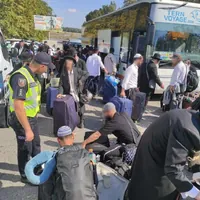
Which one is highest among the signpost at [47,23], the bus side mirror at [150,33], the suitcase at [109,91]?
the signpost at [47,23]

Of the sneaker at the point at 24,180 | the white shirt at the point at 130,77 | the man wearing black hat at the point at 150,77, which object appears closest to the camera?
the sneaker at the point at 24,180

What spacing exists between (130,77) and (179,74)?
132 cm

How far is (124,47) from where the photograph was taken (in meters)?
10.3

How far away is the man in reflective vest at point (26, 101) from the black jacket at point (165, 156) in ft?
4.77

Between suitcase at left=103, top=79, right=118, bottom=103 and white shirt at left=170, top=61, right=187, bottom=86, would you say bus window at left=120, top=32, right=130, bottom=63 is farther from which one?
white shirt at left=170, top=61, right=187, bottom=86

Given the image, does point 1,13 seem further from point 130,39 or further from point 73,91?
point 73,91

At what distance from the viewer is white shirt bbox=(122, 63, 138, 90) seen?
229 inches

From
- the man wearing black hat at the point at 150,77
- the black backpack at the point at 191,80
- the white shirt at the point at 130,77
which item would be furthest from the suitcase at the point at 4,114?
the black backpack at the point at 191,80

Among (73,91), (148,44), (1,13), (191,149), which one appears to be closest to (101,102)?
(148,44)

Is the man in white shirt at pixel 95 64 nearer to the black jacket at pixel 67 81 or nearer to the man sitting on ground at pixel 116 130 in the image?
the black jacket at pixel 67 81

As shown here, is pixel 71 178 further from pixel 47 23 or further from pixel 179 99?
pixel 47 23

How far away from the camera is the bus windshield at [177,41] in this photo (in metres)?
8.01

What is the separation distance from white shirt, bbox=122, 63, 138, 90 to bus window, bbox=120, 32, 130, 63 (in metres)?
3.81

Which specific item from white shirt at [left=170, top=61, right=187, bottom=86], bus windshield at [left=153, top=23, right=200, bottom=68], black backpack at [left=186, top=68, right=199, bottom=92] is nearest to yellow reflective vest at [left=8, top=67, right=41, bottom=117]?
white shirt at [left=170, top=61, right=187, bottom=86]
